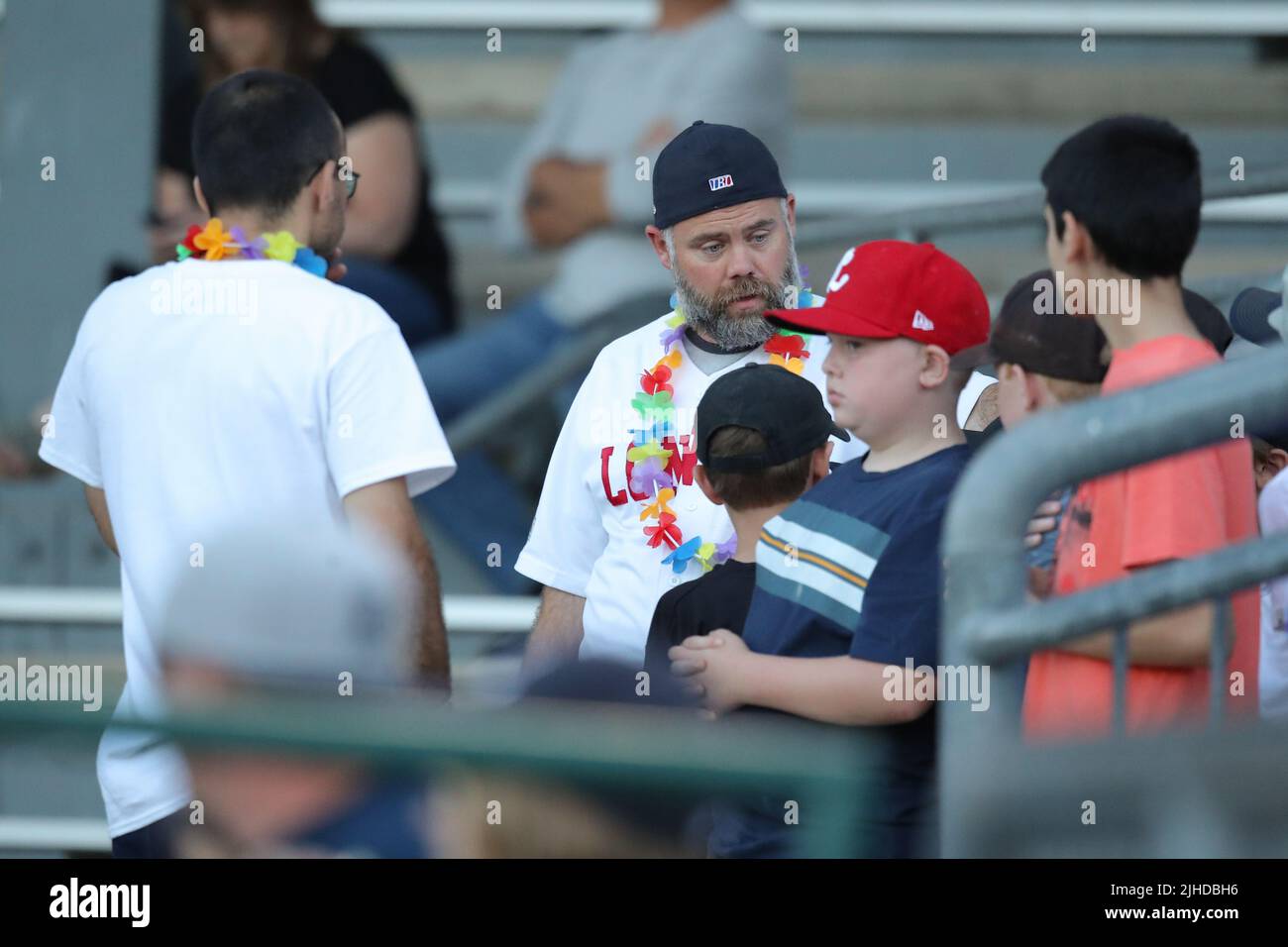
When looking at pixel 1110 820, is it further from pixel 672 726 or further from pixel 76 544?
pixel 76 544

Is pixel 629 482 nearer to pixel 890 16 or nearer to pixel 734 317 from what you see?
pixel 734 317

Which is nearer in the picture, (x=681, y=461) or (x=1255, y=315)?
(x=681, y=461)

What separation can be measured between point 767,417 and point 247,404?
77 cm

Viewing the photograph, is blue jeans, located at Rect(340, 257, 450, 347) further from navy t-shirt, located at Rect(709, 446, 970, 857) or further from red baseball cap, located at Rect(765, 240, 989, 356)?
navy t-shirt, located at Rect(709, 446, 970, 857)

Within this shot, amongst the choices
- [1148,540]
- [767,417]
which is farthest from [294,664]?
[767,417]

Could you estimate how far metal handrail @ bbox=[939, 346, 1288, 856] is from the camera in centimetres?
177

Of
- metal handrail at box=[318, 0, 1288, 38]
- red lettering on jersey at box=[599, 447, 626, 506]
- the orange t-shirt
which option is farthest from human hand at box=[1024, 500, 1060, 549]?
metal handrail at box=[318, 0, 1288, 38]

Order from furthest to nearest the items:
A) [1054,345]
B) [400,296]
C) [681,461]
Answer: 1. [400,296]
2. [681,461]
3. [1054,345]

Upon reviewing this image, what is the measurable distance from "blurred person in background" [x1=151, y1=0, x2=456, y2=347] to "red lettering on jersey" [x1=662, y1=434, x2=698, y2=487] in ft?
4.97

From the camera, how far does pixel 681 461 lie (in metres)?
3.11

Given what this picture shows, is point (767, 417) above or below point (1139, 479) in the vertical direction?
above

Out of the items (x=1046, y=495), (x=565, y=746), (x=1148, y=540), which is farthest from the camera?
(x=1148, y=540)

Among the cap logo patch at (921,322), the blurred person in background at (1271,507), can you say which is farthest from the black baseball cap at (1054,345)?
the blurred person in background at (1271,507)

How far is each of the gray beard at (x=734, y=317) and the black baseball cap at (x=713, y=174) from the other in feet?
0.42
